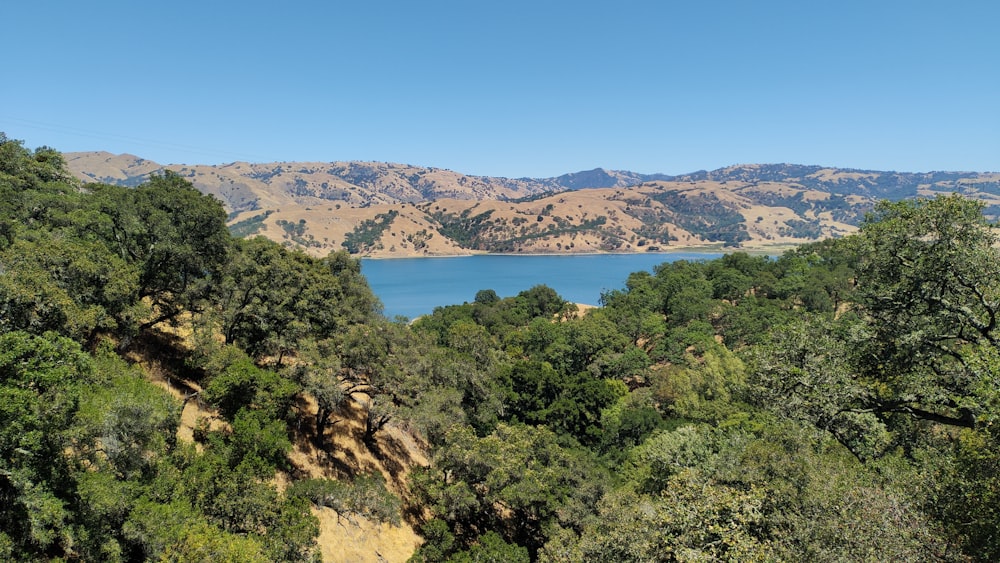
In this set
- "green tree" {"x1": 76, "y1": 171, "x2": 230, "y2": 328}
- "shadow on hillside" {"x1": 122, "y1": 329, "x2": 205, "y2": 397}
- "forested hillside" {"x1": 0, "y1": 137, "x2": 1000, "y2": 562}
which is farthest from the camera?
"green tree" {"x1": 76, "y1": 171, "x2": 230, "y2": 328}

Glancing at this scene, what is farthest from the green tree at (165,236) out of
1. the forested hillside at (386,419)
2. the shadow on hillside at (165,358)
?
the shadow on hillside at (165,358)

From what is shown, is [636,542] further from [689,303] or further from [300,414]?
[689,303]

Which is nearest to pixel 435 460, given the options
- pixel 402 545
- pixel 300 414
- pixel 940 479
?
pixel 402 545

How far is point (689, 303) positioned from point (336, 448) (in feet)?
186

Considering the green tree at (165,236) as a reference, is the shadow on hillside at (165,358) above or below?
below

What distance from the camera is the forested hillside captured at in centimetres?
1110

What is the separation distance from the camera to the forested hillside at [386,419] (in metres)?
11.1

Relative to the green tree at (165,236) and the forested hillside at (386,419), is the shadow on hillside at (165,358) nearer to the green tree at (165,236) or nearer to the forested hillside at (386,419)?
the forested hillside at (386,419)

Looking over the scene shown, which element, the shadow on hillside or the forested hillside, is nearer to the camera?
the forested hillside

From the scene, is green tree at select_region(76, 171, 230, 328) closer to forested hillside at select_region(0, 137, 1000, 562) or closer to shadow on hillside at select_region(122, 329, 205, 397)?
forested hillside at select_region(0, 137, 1000, 562)

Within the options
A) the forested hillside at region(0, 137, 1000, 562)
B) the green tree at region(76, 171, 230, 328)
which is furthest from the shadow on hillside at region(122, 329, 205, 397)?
the green tree at region(76, 171, 230, 328)

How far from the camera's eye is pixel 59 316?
14.8 metres

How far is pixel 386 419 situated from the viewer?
25.5m

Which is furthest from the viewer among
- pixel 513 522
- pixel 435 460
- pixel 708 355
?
pixel 708 355
